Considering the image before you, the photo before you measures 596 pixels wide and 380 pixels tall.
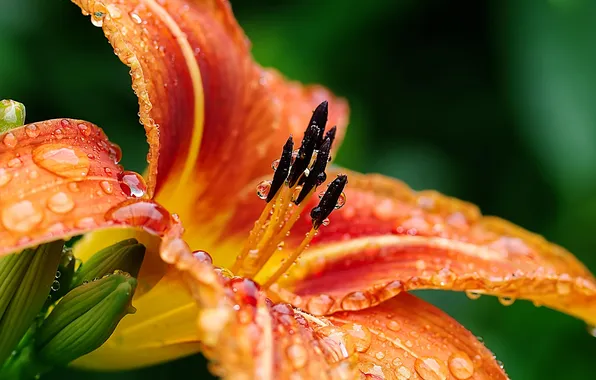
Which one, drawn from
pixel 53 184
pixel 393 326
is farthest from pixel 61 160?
pixel 393 326

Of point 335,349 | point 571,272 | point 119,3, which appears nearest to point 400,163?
point 571,272

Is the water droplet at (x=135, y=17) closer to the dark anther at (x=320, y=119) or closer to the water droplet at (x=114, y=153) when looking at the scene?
the water droplet at (x=114, y=153)

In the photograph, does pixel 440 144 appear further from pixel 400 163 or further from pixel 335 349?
pixel 335 349

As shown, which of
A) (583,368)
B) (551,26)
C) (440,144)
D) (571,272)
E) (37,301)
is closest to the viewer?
(37,301)

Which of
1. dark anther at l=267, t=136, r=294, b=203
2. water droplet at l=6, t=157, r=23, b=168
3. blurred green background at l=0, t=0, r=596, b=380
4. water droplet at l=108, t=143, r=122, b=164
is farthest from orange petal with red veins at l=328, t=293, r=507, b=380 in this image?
blurred green background at l=0, t=0, r=596, b=380

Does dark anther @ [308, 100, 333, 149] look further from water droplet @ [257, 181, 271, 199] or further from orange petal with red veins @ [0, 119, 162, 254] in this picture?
orange petal with red veins @ [0, 119, 162, 254]

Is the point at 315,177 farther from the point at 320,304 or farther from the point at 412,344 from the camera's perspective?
the point at 412,344
